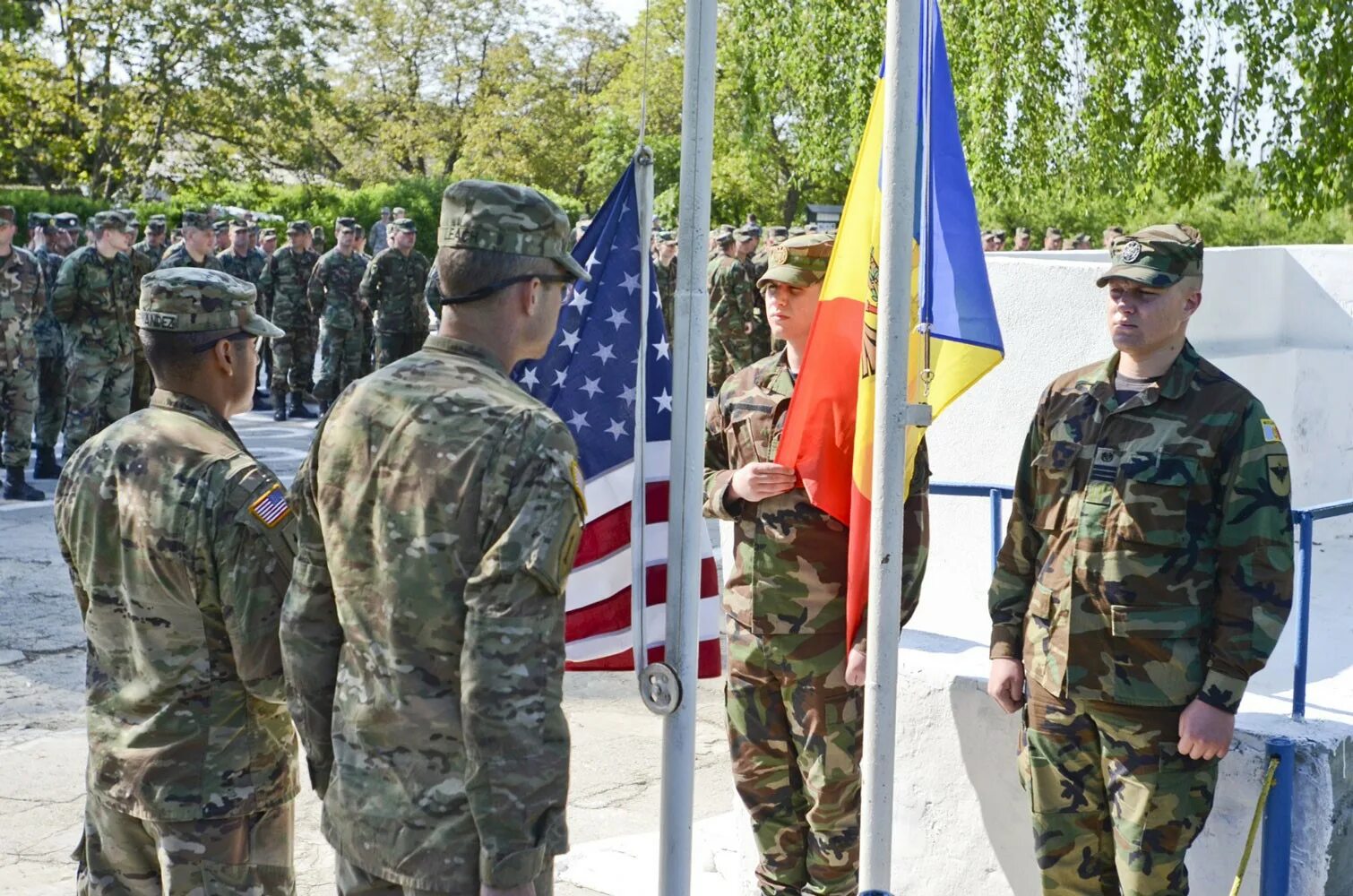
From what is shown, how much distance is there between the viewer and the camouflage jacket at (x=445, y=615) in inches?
91.8

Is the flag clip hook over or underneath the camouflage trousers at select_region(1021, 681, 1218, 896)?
over

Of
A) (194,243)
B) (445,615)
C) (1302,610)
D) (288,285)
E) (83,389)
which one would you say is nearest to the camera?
(445,615)

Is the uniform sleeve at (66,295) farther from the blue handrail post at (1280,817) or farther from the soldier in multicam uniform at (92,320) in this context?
the blue handrail post at (1280,817)

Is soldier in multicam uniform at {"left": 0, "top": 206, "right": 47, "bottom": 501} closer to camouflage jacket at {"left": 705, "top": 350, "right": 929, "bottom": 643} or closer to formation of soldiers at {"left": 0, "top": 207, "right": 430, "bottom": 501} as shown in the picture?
formation of soldiers at {"left": 0, "top": 207, "right": 430, "bottom": 501}

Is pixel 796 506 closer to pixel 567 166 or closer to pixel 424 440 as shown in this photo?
pixel 424 440

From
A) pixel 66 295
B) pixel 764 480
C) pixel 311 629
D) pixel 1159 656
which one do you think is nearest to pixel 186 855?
pixel 311 629

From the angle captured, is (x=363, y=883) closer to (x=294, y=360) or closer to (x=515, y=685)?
(x=515, y=685)

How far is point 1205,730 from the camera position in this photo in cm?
317

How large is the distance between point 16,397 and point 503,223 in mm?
8936

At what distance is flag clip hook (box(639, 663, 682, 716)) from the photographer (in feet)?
10.1

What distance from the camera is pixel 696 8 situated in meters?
3.02

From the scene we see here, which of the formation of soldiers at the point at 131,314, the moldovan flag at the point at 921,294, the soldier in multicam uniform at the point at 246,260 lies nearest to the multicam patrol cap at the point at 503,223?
the moldovan flag at the point at 921,294

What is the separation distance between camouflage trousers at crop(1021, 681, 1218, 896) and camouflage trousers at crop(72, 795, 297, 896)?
5.49 feet

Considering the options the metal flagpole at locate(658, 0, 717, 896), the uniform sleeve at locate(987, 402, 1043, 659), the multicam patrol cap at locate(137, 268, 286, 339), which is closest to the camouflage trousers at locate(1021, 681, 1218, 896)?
the uniform sleeve at locate(987, 402, 1043, 659)
